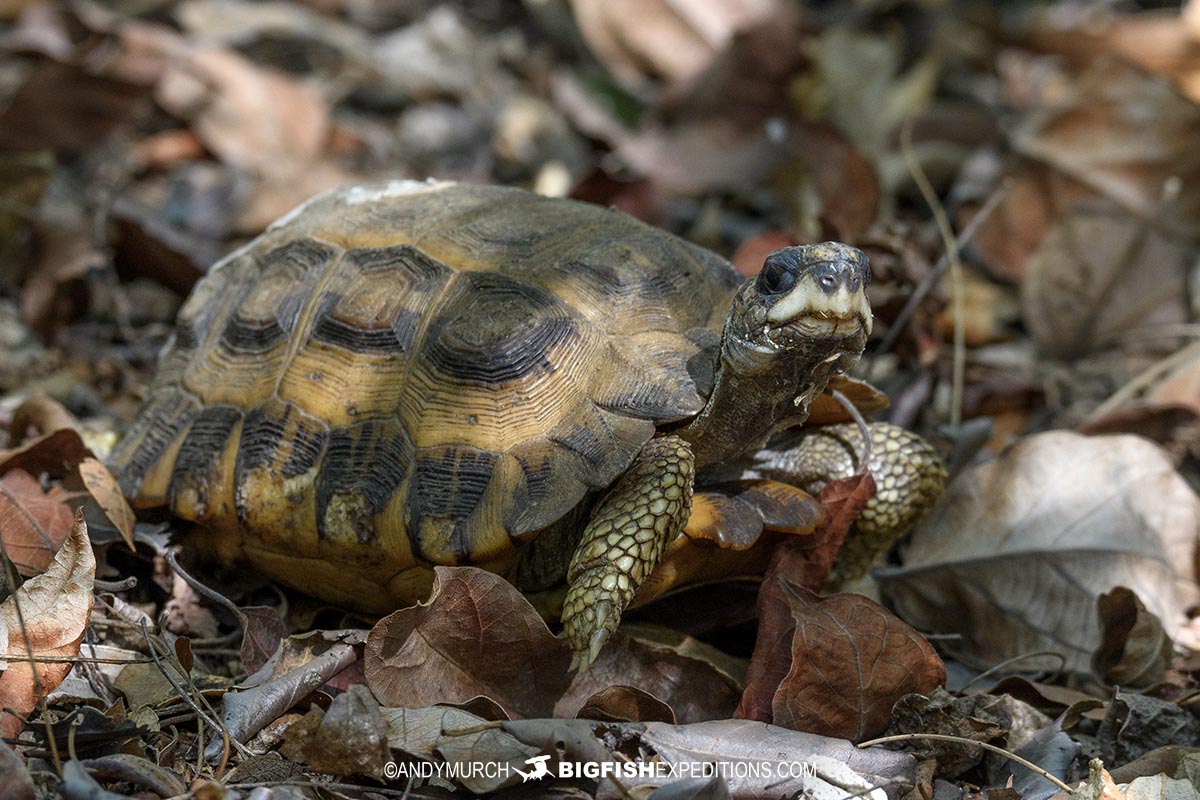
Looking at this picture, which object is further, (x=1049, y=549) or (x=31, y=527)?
(x=1049, y=549)

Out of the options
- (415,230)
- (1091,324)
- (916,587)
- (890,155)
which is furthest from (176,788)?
(890,155)

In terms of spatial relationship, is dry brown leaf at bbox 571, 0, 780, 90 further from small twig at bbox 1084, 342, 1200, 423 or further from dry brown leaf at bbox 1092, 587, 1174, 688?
dry brown leaf at bbox 1092, 587, 1174, 688

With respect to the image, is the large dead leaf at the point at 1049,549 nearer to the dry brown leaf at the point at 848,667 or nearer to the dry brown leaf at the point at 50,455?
the dry brown leaf at the point at 848,667

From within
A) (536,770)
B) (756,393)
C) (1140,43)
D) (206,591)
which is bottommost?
(206,591)

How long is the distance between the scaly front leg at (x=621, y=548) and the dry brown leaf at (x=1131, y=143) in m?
3.54

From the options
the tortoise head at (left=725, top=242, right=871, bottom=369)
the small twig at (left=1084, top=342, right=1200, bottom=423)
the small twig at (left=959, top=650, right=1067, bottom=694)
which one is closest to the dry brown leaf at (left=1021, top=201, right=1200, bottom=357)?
the small twig at (left=1084, top=342, right=1200, bottom=423)

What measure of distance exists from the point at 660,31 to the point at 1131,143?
3017 millimetres

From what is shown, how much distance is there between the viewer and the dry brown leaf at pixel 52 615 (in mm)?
2934

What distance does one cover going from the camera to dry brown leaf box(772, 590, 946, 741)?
9.76 ft

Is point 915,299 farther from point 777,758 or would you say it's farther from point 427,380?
point 777,758

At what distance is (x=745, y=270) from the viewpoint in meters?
4.73

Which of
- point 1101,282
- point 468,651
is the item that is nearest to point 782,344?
point 468,651

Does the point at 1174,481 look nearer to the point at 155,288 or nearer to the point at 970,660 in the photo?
the point at 970,660

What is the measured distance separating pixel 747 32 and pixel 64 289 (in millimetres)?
4092
